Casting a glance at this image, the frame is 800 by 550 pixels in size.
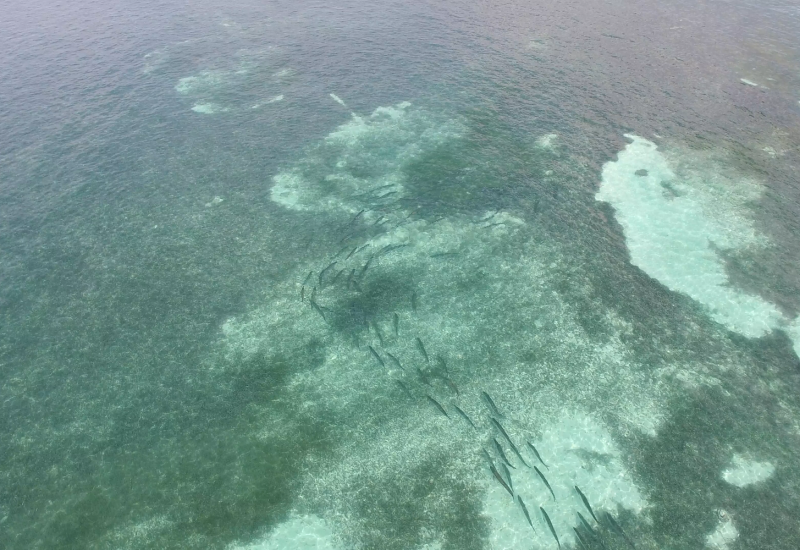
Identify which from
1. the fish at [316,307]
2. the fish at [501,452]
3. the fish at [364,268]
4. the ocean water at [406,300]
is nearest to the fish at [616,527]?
the ocean water at [406,300]

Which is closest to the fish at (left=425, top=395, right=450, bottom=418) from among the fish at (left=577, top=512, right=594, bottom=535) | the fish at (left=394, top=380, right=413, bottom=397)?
the fish at (left=394, top=380, right=413, bottom=397)

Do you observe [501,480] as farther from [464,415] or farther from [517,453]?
[464,415]

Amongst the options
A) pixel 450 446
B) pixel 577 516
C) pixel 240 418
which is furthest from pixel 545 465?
pixel 240 418

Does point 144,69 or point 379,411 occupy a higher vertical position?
point 144,69

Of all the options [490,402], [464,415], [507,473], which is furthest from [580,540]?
[464,415]

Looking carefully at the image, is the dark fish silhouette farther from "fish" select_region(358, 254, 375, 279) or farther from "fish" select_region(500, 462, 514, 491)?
"fish" select_region(358, 254, 375, 279)

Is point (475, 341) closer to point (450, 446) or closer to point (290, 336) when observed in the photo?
point (450, 446)

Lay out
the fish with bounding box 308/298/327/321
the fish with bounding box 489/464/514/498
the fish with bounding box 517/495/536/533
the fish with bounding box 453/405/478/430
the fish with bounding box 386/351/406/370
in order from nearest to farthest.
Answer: the fish with bounding box 517/495/536/533
the fish with bounding box 489/464/514/498
the fish with bounding box 453/405/478/430
the fish with bounding box 386/351/406/370
the fish with bounding box 308/298/327/321

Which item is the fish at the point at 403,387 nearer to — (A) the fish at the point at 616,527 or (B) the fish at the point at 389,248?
(B) the fish at the point at 389,248

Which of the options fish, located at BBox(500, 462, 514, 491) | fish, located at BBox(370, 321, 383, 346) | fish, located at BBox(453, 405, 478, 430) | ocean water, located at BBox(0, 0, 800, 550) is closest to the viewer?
ocean water, located at BBox(0, 0, 800, 550)
